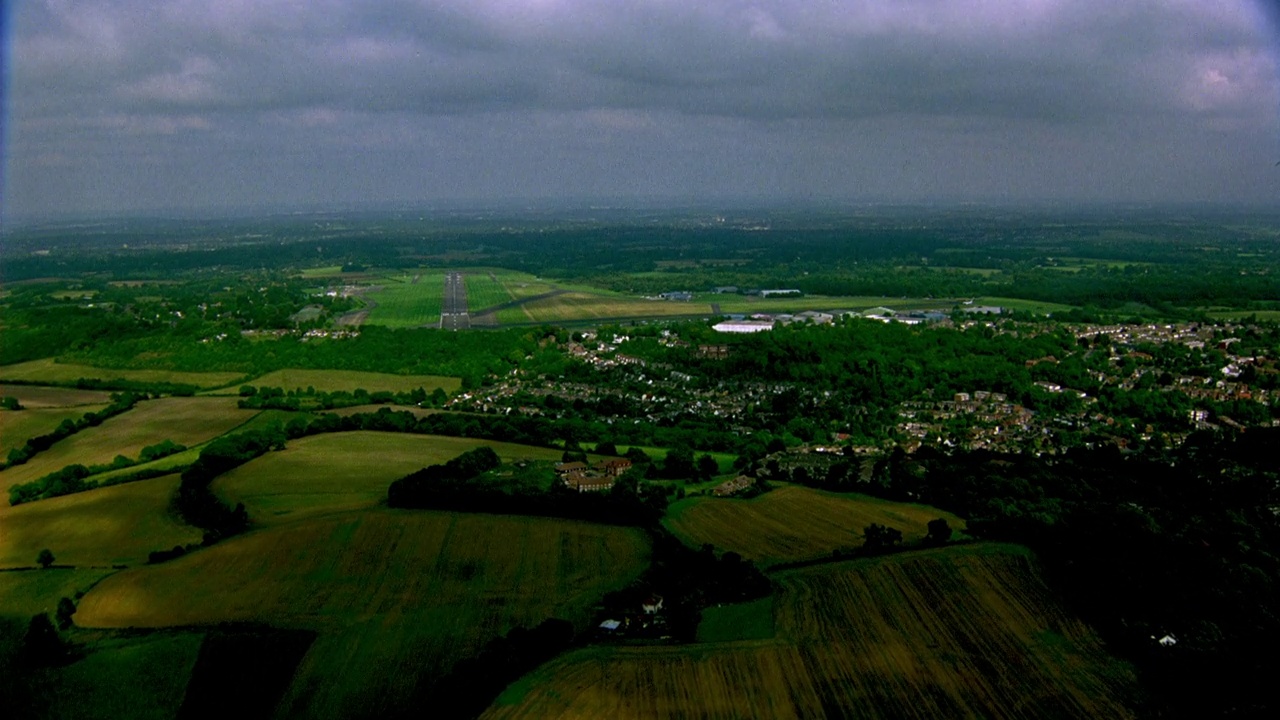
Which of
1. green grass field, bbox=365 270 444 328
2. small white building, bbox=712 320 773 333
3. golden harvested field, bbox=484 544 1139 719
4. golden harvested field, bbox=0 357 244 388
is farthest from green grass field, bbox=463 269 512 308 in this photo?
golden harvested field, bbox=484 544 1139 719

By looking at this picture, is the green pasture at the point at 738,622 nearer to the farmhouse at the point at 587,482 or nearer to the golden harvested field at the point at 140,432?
the farmhouse at the point at 587,482

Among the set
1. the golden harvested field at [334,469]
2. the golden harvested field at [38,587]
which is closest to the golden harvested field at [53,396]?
the golden harvested field at [334,469]

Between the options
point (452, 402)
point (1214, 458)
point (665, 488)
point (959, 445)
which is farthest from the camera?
point (452, 402)

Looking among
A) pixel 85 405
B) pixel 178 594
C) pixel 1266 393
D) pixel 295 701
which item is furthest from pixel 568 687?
pixel 1266 393

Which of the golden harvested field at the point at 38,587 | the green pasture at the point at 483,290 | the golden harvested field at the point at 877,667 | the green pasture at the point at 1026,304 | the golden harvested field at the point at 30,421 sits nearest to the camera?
the golden harvested field at the point at 877,667

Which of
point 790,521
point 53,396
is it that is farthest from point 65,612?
point 53,396

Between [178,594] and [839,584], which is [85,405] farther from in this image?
[839,584]

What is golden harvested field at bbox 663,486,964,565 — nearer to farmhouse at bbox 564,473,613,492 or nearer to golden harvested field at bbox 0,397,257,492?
farmhouse at bbox 564,473,613,492
